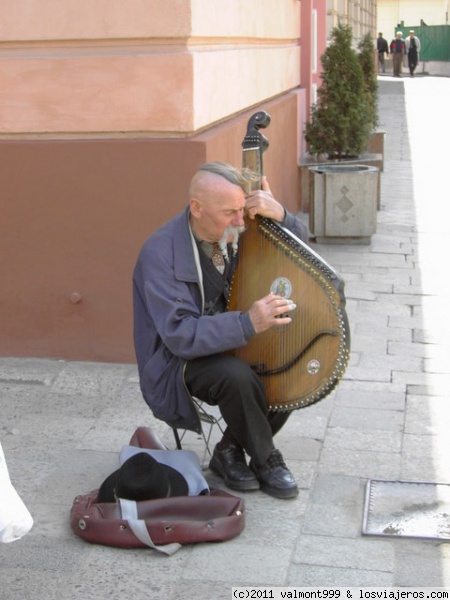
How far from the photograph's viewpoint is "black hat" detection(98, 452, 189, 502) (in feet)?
12.0

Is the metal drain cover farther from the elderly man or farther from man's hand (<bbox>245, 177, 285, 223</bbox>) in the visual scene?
man's hand (<bbox>245, 177, 285, 223</bbox>)

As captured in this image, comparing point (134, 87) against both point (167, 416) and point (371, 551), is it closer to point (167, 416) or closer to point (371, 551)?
point (167, 416)

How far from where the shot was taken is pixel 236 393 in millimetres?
3803

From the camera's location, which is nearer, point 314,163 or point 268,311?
point 268,311

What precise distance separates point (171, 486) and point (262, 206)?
107 cm

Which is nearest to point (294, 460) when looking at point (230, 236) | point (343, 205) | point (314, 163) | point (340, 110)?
point (230, 236)

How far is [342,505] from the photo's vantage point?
3.96 metres

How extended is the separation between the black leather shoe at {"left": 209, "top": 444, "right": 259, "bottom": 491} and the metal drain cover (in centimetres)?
46

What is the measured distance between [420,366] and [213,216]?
222cm

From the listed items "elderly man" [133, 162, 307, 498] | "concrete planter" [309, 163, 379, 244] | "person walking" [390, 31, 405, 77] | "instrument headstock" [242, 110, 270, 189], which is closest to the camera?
"elderly man" [133, 162, 307, 498]

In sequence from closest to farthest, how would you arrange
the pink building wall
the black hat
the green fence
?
the black hat, the pink building wall, the green fence

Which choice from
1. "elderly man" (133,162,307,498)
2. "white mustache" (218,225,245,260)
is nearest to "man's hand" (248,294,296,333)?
A: "elderly man" (133,162,307,498)

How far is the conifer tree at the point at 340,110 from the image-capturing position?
9297 mm

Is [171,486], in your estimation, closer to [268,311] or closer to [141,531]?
[141,531]
